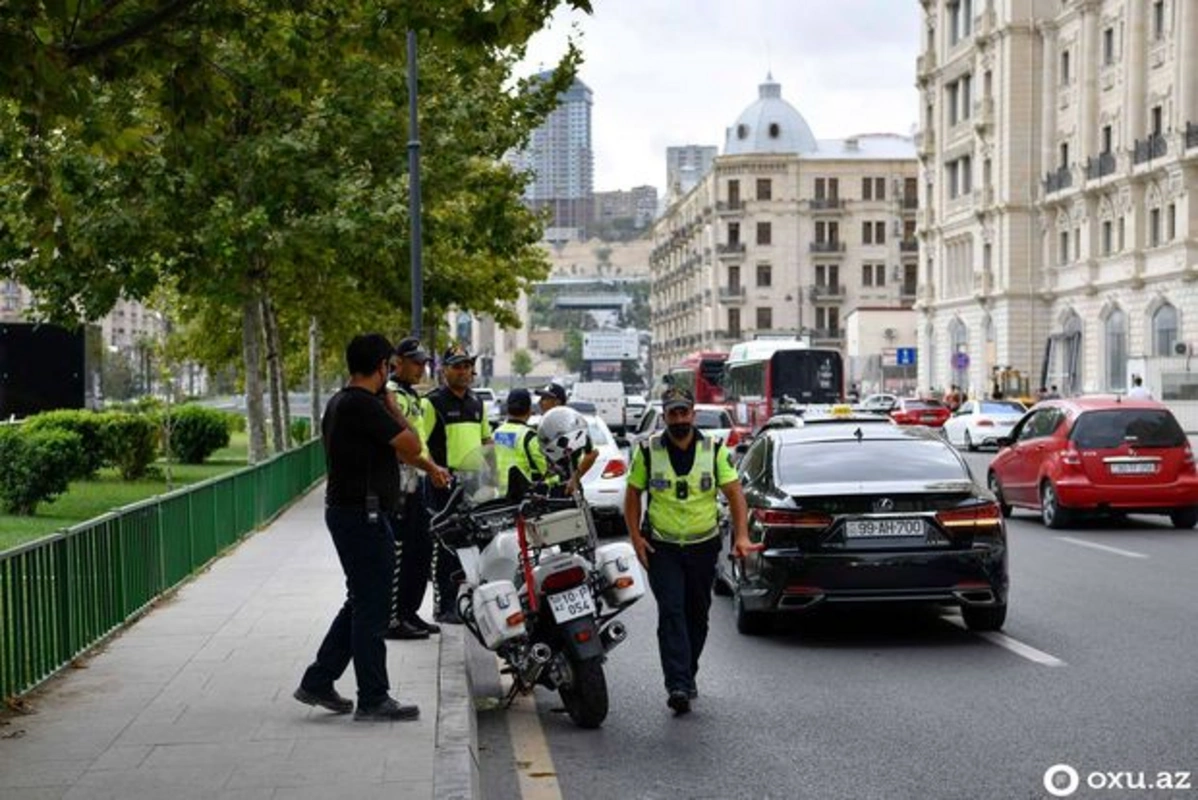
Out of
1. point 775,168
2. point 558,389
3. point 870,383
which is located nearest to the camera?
point 558,389

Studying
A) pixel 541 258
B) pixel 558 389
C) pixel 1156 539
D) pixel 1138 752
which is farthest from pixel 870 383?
pixel 1138 752

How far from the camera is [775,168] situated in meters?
118

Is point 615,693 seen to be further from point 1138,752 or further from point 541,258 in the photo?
point 541,258

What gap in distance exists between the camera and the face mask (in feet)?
29.9

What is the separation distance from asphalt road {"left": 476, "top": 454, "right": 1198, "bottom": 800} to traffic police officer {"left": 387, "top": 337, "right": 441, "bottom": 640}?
1.86 ft

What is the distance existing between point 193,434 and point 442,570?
2829 centimetres

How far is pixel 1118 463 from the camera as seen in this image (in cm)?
2022

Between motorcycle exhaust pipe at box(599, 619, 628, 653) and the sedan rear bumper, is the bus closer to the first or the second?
the sedan rear bumper

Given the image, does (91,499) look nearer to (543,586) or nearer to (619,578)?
(619,578)

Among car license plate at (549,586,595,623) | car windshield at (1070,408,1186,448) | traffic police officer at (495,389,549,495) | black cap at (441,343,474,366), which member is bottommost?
car license plate at (549,586,595,623)

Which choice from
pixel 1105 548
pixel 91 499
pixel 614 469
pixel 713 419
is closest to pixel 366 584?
pixel 1105 548

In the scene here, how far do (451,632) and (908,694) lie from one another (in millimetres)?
3123

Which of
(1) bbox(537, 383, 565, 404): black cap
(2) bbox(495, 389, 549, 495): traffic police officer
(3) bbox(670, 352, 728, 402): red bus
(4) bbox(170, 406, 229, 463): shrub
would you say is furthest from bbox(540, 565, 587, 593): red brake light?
(3) bbox(670, 352, 728, 402): red bus

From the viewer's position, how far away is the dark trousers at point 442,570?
1151 centimetres
